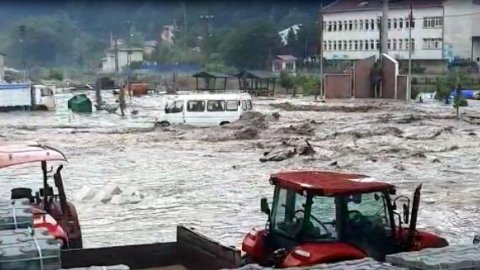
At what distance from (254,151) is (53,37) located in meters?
95.5

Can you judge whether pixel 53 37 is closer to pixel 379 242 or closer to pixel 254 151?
pixel 254 151

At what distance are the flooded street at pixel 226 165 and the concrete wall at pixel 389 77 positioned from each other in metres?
12.4

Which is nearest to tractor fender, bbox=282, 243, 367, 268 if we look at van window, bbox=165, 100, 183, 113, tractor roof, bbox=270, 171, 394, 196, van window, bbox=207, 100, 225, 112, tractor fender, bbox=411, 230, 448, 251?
tractor roof, bbox=270, 171, 394, 196

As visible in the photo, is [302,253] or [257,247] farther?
[257,247]

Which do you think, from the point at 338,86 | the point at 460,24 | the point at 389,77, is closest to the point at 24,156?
the point at 389,77

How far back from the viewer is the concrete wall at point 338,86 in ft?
169

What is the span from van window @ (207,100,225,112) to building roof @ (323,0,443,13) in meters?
47.5

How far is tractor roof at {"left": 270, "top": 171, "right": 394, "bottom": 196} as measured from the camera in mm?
6750

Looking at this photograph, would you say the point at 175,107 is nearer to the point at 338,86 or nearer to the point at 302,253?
the point at 338,86

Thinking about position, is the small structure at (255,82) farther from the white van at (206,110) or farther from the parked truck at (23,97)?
the white van at (206,110)

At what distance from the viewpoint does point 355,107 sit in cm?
4038

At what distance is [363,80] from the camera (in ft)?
168

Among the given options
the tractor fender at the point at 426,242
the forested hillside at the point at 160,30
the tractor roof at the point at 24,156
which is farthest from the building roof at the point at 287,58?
the tractor fender at the point at 426,242

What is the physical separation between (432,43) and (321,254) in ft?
230
